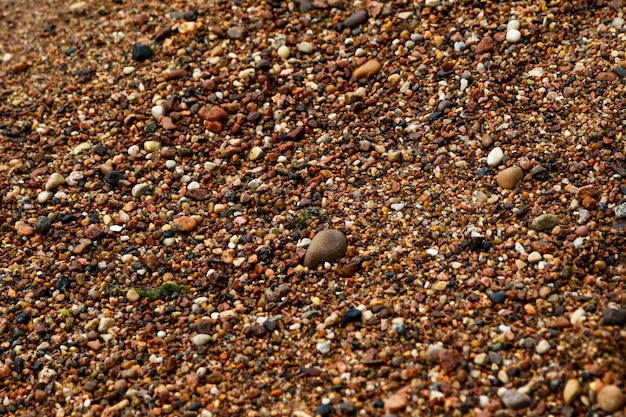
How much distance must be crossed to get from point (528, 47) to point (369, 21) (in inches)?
40.1

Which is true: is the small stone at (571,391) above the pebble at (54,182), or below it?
below

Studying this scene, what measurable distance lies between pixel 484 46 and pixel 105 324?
2.61 meters

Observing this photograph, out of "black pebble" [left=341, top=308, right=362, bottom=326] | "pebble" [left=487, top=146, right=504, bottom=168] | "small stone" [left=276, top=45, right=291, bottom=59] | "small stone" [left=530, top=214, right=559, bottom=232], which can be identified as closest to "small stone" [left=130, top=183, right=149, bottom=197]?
"small stone" [left=276, top=45, right=291, bottom=59]

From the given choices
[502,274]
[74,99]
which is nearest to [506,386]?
[502,274]

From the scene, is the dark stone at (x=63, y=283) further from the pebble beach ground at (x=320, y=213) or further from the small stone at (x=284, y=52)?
the small stone at (x=284, y=52)

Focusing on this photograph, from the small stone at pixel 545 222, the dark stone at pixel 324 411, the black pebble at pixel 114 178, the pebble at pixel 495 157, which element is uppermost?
the black pebble at pixel 114 178

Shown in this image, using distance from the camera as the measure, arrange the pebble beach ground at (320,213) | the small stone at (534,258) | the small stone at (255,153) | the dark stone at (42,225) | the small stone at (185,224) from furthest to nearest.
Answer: the small stone at (255,153)
the dark stone at (42,225)
the small stone at (185,224)
the small stone at (534,258)
the pebble beach ground at (320,213)

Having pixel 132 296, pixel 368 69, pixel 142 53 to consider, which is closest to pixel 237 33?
pixel 142 53

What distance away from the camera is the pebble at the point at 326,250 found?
373cm

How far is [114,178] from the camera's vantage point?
434 cm

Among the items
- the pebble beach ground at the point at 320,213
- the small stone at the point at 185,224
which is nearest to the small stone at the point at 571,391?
the pebble beach ground at the point at 320,213

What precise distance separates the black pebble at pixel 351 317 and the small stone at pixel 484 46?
6.05 feet

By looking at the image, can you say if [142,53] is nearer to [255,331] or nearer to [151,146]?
[151,146]

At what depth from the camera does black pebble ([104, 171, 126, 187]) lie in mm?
4332
